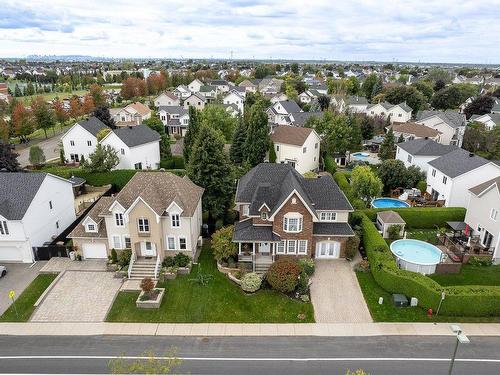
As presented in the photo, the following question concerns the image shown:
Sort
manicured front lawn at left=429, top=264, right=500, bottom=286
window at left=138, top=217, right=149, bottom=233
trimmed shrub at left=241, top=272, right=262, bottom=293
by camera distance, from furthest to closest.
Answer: window at left=138, top=217, right=149, bottom=233 < manicured front lawn at left=429, top=264, right=500, bottom=286 < trimmed shrub at left=241, top=272, right=262, bottom=293

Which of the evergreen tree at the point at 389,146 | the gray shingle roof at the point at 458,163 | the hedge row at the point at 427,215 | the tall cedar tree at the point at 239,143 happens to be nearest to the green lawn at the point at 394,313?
the hedge row at the point at 427,215

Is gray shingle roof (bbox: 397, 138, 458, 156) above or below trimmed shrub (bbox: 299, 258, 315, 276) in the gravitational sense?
above

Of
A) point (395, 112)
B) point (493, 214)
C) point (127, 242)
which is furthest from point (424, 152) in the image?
point (395, 112)

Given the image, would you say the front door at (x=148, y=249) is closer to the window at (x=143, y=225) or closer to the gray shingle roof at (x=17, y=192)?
the window at (x=143, y=225)

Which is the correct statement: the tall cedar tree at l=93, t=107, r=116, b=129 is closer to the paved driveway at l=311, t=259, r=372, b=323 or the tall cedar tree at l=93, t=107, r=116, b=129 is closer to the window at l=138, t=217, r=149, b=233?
the window at l=138, t=217, r=149, b=233

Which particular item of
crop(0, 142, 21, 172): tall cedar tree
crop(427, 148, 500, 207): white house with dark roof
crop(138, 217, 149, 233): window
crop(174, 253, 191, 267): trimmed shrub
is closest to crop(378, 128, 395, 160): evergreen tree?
crop(427, 148, 500, 207): white house with dark roof

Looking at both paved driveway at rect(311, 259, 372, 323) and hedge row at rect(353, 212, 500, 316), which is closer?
hedge row at rect(353, 212, 500, 316)
